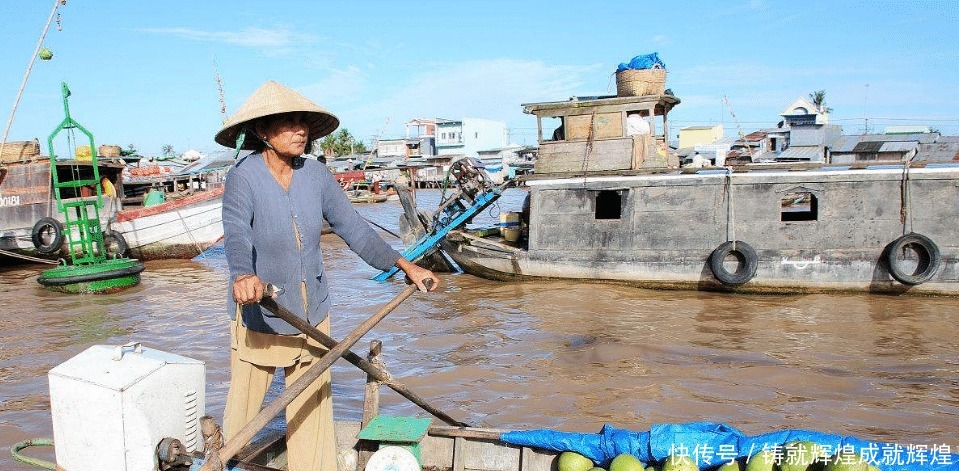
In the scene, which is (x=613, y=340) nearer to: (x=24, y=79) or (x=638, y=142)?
(x=638, y=142)

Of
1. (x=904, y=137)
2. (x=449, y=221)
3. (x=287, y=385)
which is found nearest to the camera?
(x=287, y=385)

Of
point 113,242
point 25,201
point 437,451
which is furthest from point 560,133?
point 25,201

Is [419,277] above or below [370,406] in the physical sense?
above

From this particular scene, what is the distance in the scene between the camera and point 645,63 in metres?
10.9

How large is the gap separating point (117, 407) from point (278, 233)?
3.41 ft

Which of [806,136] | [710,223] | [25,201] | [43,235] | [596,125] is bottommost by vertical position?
[43,235]

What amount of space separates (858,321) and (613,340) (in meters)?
3.07

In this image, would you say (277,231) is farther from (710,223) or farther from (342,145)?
(342,145)

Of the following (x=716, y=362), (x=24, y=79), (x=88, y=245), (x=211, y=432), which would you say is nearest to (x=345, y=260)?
(x=88, y=245)

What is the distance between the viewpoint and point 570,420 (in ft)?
17.7

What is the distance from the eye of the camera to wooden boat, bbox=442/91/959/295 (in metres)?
9.02

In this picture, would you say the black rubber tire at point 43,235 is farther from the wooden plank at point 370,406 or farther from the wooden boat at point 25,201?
the wooden plank at point 370,406

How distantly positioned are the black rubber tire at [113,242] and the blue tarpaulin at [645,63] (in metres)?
11.1

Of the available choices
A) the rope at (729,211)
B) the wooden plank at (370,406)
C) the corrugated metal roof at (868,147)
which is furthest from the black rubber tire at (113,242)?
Answer: the corrugated metal roof at (868,147)
